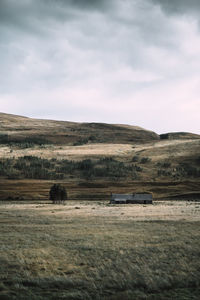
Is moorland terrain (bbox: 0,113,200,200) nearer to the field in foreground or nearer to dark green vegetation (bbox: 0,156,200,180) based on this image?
dark green vegetation (bbox: 0,156,200,180)

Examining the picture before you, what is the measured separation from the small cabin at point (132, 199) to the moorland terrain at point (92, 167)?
38.0 feet

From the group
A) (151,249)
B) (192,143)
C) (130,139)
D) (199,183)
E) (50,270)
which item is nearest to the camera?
(50,270)

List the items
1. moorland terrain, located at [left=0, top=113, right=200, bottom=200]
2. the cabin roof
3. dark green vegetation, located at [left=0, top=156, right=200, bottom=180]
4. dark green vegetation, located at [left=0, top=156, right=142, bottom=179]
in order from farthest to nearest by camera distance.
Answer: dark green vegetation, located at [left=0, top=156, right=142, bottom=179]
dark green vegetation, located at [left=0, top=156, right=200, bottom=180]
moorland terrain, located at [left=0, top=113, right=200, bottom=200]
the cabin roof

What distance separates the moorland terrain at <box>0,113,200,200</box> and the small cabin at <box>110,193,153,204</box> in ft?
38.0

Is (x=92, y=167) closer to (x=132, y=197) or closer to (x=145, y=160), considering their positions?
(x=145, y=160)

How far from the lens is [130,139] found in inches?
7244

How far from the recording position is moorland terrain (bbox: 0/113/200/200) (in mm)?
86062

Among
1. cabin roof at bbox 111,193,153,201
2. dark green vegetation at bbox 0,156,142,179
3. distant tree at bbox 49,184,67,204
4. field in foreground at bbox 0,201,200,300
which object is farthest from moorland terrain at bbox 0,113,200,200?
field in foreground at bbox 0,201,200,300

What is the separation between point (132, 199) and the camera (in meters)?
70.3

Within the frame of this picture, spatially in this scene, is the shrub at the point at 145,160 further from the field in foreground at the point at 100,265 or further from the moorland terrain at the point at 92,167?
the field in foreground at the point at 100,265

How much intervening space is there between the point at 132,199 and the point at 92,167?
46.5 m

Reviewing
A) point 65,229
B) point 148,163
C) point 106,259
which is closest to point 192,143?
point 148,163

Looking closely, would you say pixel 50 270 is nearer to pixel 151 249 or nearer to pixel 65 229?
pixel 151 249

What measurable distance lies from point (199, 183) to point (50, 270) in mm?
84710
